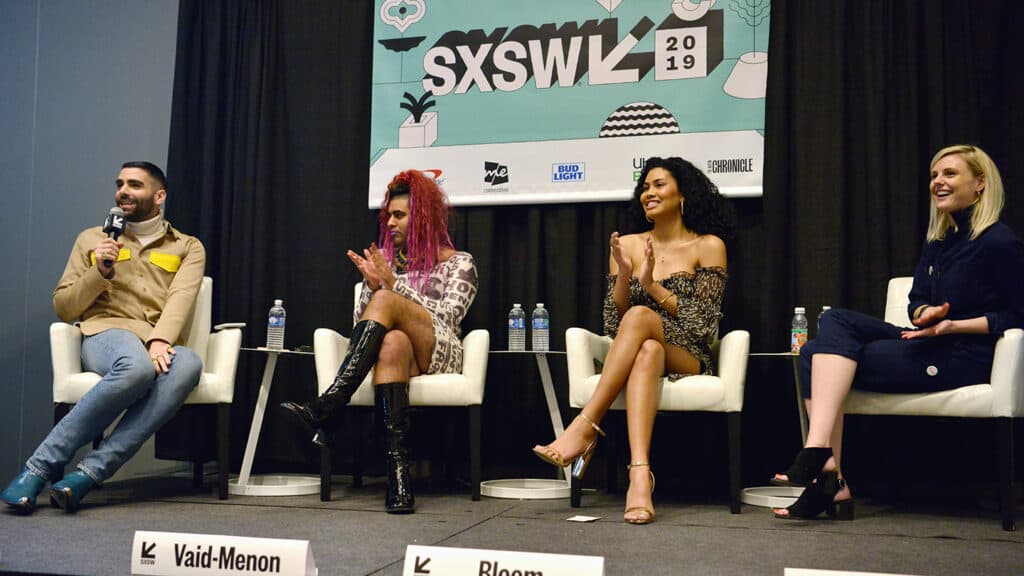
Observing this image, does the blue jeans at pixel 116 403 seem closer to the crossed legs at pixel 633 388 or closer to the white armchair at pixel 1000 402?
the crossed legs at pixel 633 388

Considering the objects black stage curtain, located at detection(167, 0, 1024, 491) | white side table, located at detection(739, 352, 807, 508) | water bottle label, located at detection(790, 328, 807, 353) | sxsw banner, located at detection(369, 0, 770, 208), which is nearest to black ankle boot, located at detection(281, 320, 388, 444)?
black stage curtain, located at detection(167, 0, 1024, 491)

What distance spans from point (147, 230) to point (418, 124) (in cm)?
117

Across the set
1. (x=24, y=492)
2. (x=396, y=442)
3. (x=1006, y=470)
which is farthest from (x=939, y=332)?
(x=24, y=492)

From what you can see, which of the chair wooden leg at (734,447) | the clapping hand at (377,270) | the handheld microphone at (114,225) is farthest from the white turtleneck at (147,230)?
the chair wooden leg at (734,447)

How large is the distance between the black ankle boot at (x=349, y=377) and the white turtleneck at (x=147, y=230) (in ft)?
3.18

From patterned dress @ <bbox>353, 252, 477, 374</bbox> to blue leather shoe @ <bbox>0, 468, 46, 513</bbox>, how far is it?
1.18 metres

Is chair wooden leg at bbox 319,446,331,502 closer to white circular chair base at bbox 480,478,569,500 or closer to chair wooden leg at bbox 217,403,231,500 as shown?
chair wooden leg at bbox 217,403,231,500

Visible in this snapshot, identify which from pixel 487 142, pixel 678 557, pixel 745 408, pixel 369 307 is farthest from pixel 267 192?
pixel 678 557

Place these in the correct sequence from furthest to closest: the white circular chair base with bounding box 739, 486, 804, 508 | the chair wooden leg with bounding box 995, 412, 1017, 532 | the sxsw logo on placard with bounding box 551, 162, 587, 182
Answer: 1. the sxsw logo on placard with bounding box 551, 162, 587, 182
2. the white circular chair base with bounding box 739, 486, 804, 508
3. the chair wooden leg with bounding box 995, 412, 1017, 532

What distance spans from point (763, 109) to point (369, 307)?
1.66 m

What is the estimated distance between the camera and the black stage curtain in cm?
342

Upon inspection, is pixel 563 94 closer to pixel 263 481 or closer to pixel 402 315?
pixel 402 315

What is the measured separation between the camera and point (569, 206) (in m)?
3.78

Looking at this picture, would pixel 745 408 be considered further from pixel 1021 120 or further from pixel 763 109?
pixel 1021 120
